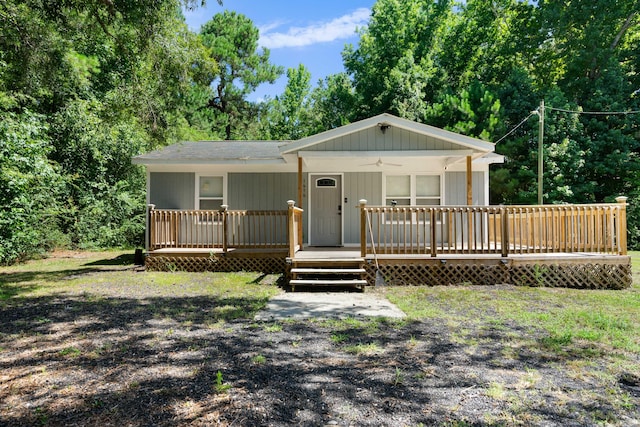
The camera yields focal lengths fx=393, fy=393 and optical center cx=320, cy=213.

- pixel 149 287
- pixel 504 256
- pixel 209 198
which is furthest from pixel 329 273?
pixel 209 198

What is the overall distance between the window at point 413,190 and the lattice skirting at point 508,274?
3045 millimetres

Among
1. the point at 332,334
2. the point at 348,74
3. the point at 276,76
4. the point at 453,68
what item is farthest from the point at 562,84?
the point at 332,334

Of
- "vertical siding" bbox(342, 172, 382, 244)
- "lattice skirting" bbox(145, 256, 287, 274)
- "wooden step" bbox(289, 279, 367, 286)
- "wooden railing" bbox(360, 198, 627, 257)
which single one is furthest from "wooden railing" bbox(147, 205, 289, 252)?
"wooden railing" bbox(360, 198, 627, 257)

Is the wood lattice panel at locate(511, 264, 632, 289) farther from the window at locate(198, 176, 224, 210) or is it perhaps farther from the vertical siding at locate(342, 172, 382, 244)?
the window at locate(198, 176, 224, 210)

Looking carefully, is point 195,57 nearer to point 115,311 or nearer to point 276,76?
point 115,311

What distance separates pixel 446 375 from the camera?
323 centimetres

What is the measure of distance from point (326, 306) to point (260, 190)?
18.9 ft

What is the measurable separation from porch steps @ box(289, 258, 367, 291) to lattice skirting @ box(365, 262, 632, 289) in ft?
1.09

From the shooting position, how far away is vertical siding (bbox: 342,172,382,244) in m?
10.7

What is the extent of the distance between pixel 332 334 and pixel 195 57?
6516 millimetres

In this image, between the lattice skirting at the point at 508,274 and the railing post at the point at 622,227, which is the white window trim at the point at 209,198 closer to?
the lattice skirting at the point at 508,274

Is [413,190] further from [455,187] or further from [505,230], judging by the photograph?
[505,230]

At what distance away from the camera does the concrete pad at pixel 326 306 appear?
530 centimetres

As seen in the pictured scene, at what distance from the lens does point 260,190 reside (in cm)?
1102
